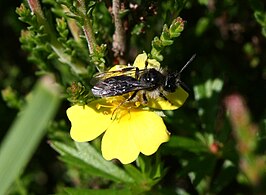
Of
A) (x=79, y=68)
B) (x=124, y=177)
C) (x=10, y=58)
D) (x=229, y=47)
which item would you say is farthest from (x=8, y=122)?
(x=229, y=47)

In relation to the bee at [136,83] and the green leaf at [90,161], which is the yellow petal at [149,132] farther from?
the green leaf at [90,161]

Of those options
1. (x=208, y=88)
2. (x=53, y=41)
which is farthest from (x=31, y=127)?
(x=208, y=88)

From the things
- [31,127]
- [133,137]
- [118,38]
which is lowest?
[133,137]

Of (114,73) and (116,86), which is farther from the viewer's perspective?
(114,73)

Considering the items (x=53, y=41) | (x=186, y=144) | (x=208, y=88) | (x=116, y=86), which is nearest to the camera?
(x=116, y=86)

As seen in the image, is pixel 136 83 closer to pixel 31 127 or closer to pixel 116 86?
pixel 116 86

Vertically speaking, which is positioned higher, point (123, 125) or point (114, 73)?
point (114, 73)

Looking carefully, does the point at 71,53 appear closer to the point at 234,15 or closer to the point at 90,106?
the point at 90,106
